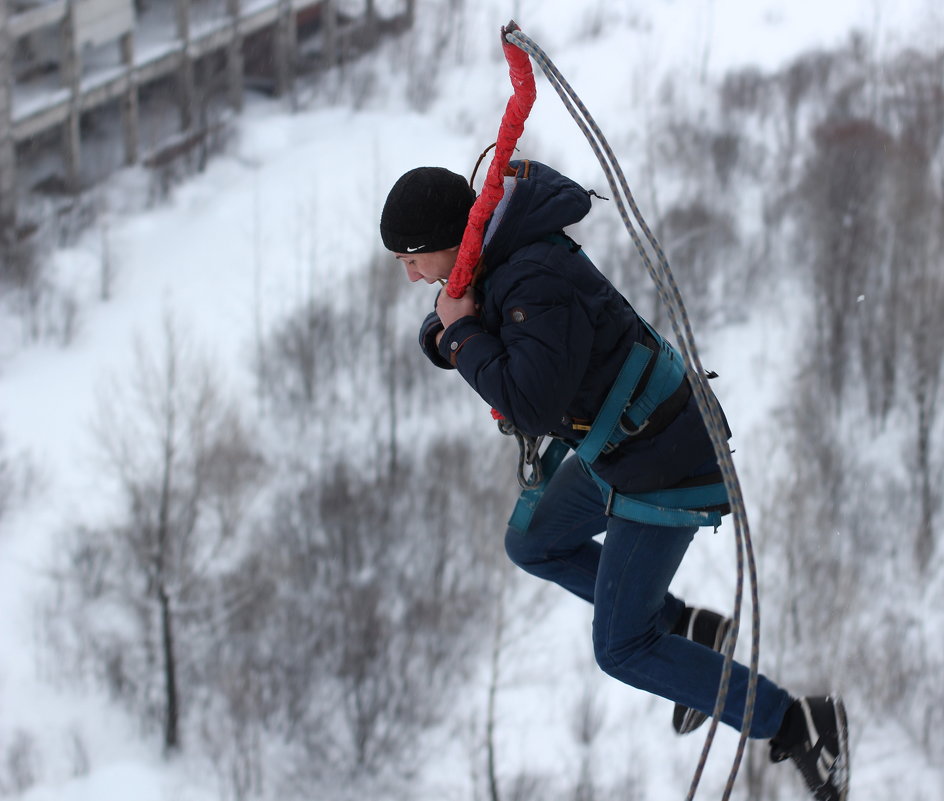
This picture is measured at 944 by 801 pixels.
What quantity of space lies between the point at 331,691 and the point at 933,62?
16.8 meters

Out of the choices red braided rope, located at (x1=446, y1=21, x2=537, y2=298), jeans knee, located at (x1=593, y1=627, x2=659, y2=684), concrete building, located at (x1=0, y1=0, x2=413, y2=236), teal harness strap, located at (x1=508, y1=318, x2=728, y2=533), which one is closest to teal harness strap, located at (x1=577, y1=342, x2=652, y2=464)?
teal harness strap, located at (x1=508, y1=318, x2=728, y2=533)

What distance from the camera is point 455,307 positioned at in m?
2.50

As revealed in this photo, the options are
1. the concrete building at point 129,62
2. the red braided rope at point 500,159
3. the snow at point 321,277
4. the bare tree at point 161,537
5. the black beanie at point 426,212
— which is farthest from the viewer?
the concrete building at point 129,62

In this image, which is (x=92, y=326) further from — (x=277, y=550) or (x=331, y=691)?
(x=331, y=691)

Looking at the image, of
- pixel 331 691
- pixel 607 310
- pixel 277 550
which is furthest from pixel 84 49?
pixel 607 310

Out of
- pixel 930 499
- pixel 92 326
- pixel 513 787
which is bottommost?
pixel 513 787

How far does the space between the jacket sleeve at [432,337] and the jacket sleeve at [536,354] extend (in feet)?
0.83

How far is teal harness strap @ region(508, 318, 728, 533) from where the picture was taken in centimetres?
255

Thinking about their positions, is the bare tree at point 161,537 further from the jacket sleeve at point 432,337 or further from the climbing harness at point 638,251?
the climbing harness at point 638,251

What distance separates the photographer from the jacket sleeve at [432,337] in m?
2.65

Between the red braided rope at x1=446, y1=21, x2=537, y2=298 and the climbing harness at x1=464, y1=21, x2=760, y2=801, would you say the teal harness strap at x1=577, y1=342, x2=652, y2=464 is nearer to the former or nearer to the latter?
the climbing harness at x1=464, y1=21, x2=760, y2=801

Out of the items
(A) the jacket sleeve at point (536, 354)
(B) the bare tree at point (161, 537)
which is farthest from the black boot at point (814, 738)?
(B) the bare tree at point (161, 537)

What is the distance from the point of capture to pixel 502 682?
1529 centimetres

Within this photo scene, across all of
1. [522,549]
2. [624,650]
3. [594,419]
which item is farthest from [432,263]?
[624,650]
